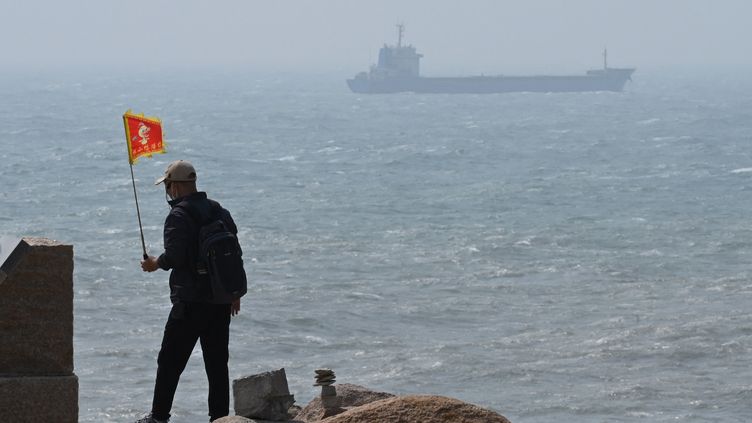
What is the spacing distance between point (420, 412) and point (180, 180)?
165 cm

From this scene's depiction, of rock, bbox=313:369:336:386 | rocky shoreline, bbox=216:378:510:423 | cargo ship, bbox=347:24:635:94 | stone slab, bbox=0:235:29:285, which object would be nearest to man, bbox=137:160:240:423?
rock, bbox=313:369:336:386

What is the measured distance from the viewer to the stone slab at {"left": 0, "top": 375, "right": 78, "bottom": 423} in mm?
6090

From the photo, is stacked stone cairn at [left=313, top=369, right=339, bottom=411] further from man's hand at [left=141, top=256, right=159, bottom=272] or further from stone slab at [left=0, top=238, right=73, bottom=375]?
stone slab at [left=0, top=238, right=73, bottom=375]

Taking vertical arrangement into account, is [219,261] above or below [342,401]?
above

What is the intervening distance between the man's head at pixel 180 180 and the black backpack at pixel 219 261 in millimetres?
103

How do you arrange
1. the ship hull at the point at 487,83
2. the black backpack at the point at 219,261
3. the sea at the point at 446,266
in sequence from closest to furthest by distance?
the black backpack at the point at 219,261
the sea at the point at 446,266
the ship hull at the point at 487,83

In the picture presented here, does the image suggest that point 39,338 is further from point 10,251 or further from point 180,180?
point 10,251

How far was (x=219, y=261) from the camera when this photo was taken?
6738 mm

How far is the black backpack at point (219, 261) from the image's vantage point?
6.73 meters

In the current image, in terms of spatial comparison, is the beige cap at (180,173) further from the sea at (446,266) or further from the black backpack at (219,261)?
the sea at (446,266)

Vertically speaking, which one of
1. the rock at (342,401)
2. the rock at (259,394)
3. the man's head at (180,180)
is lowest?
the rock at (342,401)

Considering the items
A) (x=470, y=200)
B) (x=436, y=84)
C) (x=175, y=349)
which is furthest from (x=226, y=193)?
(x=436, y=84)

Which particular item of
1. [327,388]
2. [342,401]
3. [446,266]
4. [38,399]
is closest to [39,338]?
[38,399]

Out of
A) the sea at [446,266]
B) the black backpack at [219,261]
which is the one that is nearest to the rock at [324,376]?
the black backpack at [219,261]
